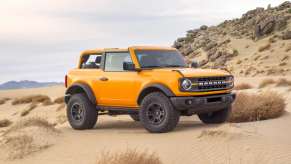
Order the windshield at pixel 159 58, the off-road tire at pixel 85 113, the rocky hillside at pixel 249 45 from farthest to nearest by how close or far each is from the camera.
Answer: the rocky hillside at pixel 249 45 → the off-road tire at pixel 85 113 → the windshield at pixel 159 58

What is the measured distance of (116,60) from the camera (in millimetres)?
12391

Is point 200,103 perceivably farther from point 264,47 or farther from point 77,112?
point 264,47

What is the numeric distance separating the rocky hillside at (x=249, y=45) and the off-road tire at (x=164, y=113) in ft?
97.4

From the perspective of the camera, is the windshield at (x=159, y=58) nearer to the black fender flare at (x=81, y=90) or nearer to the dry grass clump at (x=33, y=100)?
the black fender flare at (x=81, y=90)

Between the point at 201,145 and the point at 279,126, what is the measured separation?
113 inches

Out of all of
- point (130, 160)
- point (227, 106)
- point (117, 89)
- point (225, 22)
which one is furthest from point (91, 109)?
point (225, 22)

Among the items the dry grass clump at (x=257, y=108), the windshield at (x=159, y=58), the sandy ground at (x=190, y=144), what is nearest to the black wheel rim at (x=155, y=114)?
the sandy ground at (x=190, y=144)

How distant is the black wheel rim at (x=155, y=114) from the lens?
36.1 ft

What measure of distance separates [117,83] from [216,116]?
258cm

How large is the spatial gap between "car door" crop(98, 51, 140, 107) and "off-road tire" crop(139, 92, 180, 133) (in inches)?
23.0

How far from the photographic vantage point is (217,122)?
12578 mm

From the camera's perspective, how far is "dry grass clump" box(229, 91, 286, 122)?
1290 cm

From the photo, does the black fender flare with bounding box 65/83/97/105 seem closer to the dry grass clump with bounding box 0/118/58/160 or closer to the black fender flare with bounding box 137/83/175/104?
the dry grass clump with bounding box 0/118/58/160

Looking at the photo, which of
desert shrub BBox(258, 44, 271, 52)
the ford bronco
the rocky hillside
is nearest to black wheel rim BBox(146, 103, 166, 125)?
the ford bronco
